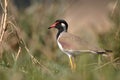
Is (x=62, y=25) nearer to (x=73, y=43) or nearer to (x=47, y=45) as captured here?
(x=73, y=43)

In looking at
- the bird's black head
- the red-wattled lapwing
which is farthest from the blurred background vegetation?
the bird's black head

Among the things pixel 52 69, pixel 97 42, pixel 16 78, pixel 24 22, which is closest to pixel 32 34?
pixel 24 22

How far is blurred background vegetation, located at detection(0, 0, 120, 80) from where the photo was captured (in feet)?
17.4

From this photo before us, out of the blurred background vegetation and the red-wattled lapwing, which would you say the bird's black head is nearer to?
the red-wattled lapwing

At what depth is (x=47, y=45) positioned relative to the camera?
10102mm

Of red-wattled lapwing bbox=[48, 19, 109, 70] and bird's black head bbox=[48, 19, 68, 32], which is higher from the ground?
bird's black head bbox=[48, 19, 68, 32]

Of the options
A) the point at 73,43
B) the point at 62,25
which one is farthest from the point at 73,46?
the point at 62,25

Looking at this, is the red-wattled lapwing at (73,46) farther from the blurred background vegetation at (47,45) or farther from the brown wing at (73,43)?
the blurred background vegetation at (47,45)

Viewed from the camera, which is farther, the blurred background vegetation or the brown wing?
the brown wing

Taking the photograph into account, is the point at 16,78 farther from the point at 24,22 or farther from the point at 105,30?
the point at 24,22

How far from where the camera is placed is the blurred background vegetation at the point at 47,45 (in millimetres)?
5294

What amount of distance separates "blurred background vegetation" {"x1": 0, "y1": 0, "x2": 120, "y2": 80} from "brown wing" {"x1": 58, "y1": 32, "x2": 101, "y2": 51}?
13 centimetres

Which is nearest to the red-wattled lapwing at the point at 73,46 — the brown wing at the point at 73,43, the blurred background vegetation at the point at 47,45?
the brown wing at the point at 73,43

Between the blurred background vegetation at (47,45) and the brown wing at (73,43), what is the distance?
0.41 feet
